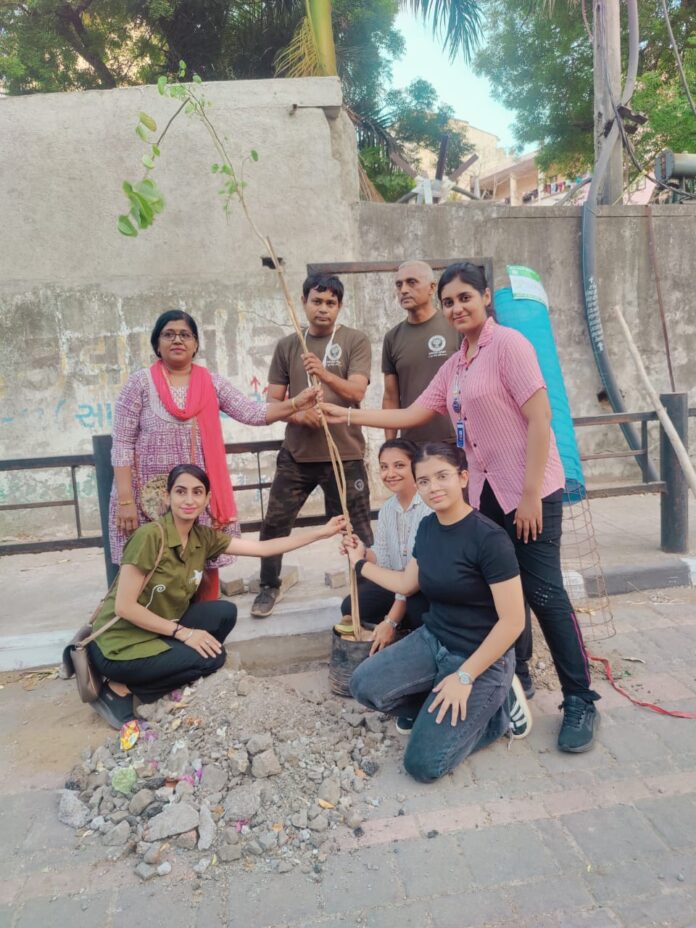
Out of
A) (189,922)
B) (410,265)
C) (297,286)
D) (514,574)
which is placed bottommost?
(189,922)

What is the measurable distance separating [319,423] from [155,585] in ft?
3.76

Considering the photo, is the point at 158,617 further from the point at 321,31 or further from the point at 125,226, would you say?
the point at 321,31

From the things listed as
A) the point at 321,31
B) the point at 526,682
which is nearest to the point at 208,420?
the point at 526,682

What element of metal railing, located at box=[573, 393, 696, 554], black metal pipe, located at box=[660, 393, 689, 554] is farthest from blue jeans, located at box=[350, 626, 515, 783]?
black metal pipe, located at box=[660, 393, 689, 554]

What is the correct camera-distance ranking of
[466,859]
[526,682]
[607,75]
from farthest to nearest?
1. [607,75]
2. [526,682]
3. [466,859]

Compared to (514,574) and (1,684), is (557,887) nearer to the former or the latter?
(514,574)

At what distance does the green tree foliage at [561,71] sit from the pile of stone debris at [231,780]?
11.6 m

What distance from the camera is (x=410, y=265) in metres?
3.31

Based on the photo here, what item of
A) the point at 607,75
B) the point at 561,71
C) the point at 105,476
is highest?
the point at 561,71

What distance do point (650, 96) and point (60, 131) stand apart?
957cm

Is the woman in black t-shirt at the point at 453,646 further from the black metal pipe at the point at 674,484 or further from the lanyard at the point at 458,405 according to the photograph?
the black metal pipe at the point at 674,484

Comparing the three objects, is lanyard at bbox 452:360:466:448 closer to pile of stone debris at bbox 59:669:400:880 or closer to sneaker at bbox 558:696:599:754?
sneaker at bbox 558:696:599:754

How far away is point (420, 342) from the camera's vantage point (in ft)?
11.2

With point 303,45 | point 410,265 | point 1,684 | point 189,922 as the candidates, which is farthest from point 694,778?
point 303,45
